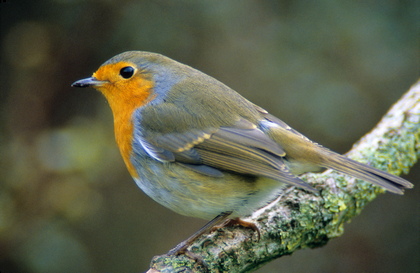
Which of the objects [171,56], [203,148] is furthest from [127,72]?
[171,56]

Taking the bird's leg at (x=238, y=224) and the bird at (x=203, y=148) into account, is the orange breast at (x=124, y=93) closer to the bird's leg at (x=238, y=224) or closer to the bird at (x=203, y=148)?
the bird at (x=203, y=148)

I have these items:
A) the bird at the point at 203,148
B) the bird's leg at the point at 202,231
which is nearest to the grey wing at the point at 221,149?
the bird at the point at 203,148

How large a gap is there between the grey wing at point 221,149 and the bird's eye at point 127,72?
1.68 ft

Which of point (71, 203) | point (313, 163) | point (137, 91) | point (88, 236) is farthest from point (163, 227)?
point (313, 163)

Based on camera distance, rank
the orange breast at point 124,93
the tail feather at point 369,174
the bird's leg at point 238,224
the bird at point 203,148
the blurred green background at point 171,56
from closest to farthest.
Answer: the tail feather at point 369,174, the bird at point 203,148, the bird's leg at point 238,224, the orange breast at point 124,93, the blurred green background at point 171,56

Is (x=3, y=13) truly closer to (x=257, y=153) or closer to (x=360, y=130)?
(x=257, y=153)

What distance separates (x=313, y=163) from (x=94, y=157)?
2097mm

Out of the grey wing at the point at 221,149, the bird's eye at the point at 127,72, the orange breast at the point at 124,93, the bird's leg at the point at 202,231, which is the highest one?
the bird's eye at the point at 127,72

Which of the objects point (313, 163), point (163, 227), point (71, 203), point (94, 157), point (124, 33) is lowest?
point (163, 227)

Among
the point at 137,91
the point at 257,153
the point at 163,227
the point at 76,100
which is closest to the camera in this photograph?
the point at 257,153

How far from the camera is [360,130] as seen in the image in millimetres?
5637

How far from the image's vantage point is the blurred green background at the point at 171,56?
424 cm

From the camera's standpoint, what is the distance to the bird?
285cm

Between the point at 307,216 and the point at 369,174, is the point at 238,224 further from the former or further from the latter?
the point at 369,174
